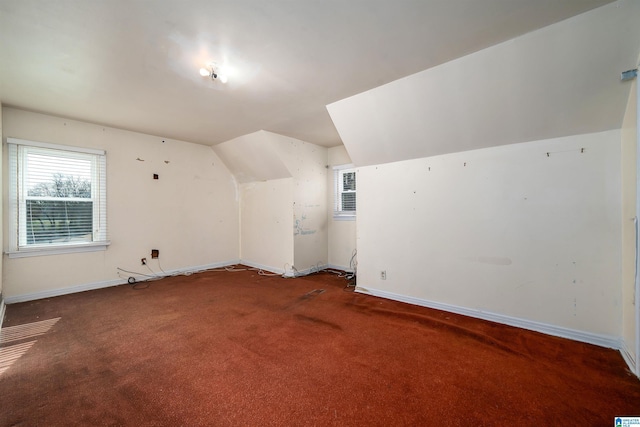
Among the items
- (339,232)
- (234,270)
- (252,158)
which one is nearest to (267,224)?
(234,270)

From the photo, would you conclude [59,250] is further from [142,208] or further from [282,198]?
[282,198]

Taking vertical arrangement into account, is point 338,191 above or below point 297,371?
above

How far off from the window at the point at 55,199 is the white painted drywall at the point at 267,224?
232 cm

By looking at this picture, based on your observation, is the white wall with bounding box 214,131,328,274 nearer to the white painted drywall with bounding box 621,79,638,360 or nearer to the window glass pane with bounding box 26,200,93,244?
the window glass pane with bounding box 26,200,93,244

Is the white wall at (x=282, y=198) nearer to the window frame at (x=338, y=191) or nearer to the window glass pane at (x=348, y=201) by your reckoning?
the window frame at (x=338, y=191)

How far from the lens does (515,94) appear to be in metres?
2.18

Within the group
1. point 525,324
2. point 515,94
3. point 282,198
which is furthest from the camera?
point 282,198

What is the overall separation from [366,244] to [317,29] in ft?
8.48

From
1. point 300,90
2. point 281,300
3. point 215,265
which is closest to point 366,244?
point 281,300

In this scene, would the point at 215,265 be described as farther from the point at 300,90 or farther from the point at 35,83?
the point at 300,90

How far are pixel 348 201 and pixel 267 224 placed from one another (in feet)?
5.40

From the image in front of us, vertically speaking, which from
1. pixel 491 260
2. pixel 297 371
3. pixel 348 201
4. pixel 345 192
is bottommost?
pixel 297 371

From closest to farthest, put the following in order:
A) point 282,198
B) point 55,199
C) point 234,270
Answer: point 55,199 → point 282,198 → point 234,270

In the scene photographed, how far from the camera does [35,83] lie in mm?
2545
